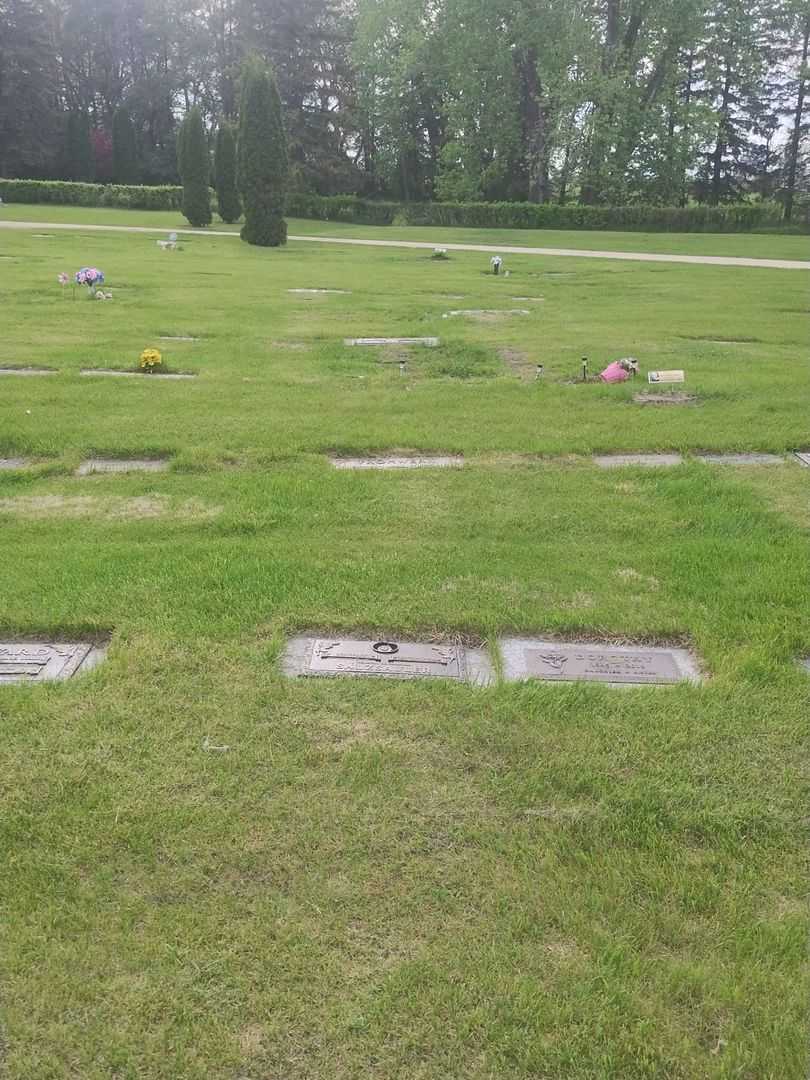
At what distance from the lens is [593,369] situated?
747 centimetres

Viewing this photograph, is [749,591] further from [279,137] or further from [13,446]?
[279,137]

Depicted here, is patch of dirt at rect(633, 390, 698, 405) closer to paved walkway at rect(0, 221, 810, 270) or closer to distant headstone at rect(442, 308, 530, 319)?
distant headstone at rect(442, 308, 530, 319)

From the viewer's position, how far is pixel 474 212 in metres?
32.5

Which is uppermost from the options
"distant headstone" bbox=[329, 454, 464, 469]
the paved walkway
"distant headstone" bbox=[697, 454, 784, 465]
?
the paved walkway

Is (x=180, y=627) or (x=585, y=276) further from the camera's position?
(x=585, y=276)

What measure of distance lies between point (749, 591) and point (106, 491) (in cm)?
325

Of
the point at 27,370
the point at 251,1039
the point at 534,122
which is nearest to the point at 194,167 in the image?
the point at 534,122

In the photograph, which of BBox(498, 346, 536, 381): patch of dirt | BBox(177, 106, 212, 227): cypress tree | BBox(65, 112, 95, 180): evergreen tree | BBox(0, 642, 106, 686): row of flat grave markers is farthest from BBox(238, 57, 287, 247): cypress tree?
BBox(65, 112, 95, 180): evergreen tree

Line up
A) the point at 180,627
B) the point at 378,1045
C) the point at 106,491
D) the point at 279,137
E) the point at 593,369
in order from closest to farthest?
the point at 378,1045, the point at 180,627, the point at 106,491, the point at 593,369, the point at 279,137

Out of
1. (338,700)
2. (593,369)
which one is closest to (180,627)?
(338,700)

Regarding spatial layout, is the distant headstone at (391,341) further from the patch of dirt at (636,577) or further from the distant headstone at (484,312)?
the patch of dirt at (636,577)

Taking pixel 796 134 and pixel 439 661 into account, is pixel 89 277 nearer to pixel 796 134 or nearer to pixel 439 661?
pixel 439 661

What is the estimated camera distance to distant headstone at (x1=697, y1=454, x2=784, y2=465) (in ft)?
16.5

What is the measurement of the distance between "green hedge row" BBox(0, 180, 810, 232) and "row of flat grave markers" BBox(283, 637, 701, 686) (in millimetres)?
31589
